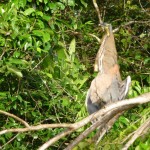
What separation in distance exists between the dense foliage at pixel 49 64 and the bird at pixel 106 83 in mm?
177

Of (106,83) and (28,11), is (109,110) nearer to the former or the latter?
(106,83)

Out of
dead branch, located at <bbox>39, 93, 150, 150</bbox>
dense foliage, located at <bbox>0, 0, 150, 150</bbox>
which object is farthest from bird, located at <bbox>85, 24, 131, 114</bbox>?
dead branch, located at <bbox>39, 93, 150, 150</bbox>

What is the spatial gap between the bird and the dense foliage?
0.18 m

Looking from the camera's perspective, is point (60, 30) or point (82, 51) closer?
point (60, 30)

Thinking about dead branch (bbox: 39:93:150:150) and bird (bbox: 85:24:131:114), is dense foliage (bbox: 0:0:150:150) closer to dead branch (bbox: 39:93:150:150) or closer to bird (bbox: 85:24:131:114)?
bird (bbox: 85:24:131:114)

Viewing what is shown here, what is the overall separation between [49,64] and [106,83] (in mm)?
904

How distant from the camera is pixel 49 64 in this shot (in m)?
3.36

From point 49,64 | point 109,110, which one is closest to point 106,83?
point 109,110

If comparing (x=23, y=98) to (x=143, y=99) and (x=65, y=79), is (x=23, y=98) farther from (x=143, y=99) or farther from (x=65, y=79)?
(x=143, y=99)

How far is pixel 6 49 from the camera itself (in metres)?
2.98

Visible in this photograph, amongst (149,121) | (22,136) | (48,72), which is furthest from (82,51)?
(149,121)

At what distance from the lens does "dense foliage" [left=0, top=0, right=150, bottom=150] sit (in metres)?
2.97

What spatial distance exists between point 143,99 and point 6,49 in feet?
4.38

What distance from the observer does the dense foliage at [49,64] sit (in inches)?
117
